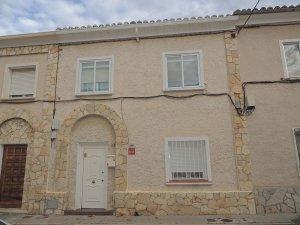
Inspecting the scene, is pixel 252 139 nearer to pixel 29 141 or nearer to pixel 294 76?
pixel 294 76

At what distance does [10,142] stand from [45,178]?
Result: 6.76 ft

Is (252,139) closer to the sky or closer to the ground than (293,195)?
closer to the sky

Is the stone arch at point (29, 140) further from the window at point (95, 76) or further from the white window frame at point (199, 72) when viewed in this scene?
the white window frame at point (199, 72)

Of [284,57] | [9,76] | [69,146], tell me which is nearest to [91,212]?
[69,146]

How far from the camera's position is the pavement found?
28.5ft

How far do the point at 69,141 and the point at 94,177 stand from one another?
163cm

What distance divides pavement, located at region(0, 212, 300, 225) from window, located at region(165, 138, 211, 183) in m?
1.31

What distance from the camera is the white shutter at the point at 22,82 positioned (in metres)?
11.8

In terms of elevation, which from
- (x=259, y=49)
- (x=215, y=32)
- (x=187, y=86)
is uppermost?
(x=215, y=32)

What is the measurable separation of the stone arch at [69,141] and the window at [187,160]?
157 centimetres

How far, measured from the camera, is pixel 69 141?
11.0 m

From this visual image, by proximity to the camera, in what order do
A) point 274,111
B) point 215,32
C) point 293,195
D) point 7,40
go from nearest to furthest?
point 293,195 → point 274,111 → point 215,32 → point 7,40

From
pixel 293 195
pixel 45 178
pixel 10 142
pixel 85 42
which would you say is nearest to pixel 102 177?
pixel 45 178

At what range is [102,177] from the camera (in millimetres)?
10656
